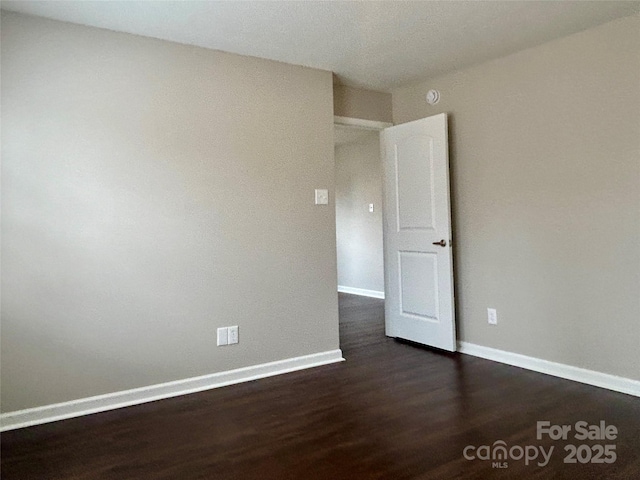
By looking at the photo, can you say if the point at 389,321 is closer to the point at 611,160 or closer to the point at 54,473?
the point at 611,160

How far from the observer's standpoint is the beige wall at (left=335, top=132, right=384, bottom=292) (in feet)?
21.8

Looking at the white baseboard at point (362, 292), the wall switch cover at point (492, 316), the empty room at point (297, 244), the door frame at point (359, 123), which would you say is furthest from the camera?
the white baseboard at point (362, 292)

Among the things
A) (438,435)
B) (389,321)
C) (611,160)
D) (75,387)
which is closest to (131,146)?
(75,387)

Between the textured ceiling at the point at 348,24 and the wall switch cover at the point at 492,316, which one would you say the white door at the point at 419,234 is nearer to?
the wall switch cover at the point at 492,316

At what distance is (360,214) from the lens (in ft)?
23.1

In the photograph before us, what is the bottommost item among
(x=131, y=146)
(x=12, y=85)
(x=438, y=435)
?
(x=438, y=435)

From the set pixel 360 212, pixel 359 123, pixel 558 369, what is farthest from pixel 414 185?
pixel 360 212

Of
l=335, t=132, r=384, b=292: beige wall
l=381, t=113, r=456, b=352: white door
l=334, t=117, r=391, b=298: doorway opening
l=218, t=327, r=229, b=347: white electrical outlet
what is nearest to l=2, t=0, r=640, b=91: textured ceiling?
l=381, t=113, r=456, b=352: white door

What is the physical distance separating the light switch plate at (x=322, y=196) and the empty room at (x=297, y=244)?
0.07 metres

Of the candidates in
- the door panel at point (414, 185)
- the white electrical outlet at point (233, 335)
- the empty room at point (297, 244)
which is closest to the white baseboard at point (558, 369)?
the empty room at point (297, 244)

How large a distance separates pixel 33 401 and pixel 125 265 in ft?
2.97

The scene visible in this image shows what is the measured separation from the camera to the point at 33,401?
252 cm

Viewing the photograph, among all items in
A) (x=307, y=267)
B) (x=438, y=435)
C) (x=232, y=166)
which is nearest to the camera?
(x=438, y=435)

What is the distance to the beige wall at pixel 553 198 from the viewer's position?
2787 millimetres
